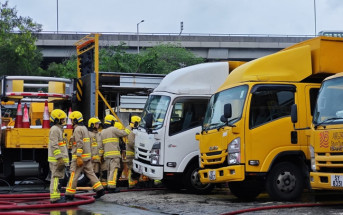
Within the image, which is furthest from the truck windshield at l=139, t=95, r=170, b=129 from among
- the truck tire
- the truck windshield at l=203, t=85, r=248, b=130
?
the truck windshield at l=203, t=85, r=248, b=130

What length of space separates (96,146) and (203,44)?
46.5 m

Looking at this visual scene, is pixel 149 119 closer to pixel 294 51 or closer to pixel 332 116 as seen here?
pixel 294 51

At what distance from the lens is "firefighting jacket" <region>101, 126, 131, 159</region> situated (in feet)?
50.2

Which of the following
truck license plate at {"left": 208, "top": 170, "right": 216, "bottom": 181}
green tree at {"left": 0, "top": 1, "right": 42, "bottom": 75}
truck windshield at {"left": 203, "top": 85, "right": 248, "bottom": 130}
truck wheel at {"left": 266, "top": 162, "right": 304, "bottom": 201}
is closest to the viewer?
truck wheel at {"left": 266, "top": 162, "right": 304, "bottom": 201}

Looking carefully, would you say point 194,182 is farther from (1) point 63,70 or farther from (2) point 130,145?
(1) point 63,70

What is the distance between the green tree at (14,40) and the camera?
35625 mm

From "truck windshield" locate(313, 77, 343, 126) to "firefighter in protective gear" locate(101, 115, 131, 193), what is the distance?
17.9 feet

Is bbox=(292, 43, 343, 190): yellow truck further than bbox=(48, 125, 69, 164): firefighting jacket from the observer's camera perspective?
No

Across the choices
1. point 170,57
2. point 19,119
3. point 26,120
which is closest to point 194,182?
point 26,120

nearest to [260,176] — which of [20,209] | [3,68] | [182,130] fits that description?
[182,130]

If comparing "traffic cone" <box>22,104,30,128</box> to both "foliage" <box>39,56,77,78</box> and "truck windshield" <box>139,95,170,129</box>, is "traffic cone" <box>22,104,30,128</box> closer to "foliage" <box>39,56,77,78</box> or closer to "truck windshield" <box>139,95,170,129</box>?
"truck windshield" <box>139,95,170,129</box>

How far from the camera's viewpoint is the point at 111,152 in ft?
50.2

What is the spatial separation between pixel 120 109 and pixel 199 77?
3764 mm

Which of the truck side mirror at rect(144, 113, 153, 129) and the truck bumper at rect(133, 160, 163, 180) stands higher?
the truck side mirror at rect(144, 113, 153, 129)
